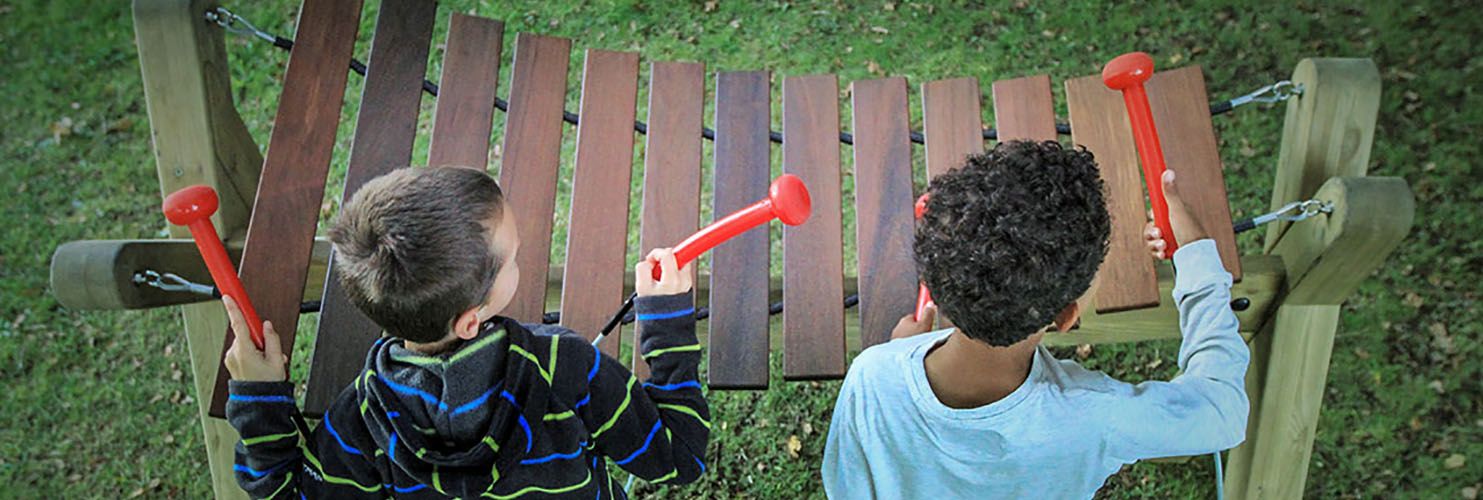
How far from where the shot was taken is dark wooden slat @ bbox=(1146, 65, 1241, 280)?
7.72 ft

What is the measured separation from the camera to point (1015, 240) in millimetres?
1482

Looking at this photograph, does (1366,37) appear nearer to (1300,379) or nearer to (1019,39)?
(1019,39)

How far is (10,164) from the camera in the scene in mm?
4125

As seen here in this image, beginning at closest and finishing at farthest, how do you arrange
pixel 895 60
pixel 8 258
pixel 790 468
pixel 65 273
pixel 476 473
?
pixel 476 473 < pixel 65 273 < pixel 790 468 < pixel 8 258 < pixel 895 60

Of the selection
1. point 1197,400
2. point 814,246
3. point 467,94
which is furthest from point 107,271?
point 1197,400

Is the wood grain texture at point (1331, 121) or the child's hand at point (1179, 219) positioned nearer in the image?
the child's hand at point (1179, 219)

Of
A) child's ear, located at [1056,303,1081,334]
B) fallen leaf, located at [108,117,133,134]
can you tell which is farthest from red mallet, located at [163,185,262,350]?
fallen leaf, located at [108,117,133,134]

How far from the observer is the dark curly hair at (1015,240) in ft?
4.88

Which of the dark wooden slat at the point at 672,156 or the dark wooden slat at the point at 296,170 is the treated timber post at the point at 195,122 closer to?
the dark wooden slat at the point at 296,170

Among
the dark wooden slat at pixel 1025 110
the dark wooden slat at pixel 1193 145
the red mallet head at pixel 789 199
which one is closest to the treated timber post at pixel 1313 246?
the dark wooden slat at pixel 1193 145

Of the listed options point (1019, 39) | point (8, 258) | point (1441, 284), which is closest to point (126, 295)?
point (8, 258)

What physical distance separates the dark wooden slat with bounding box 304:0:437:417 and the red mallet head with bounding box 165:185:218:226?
315 millimetres

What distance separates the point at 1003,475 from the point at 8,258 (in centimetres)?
381

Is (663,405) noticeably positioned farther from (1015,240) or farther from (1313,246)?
(1313,246)
